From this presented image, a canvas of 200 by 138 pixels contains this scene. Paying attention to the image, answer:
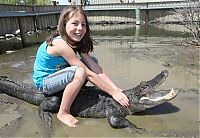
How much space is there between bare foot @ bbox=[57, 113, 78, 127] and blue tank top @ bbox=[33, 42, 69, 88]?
580mm

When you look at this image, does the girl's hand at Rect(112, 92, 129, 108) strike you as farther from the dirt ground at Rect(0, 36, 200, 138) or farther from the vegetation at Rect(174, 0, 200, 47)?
the vegetation at Rect(174, 0, 200, 47)

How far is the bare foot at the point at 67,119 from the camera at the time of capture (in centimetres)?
374

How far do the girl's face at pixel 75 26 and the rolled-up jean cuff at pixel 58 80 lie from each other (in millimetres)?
405

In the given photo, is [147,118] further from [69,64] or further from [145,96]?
[69,64]

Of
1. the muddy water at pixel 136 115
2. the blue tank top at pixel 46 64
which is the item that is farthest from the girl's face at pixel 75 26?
the muddy water at pixel 136 115

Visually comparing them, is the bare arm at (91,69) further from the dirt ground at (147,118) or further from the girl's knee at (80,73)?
the dirt ground at (147,118)

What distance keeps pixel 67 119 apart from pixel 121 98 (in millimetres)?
738

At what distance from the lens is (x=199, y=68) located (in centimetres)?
697

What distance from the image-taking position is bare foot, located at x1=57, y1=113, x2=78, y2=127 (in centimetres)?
374

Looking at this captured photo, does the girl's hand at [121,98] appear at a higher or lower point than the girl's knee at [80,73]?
lower

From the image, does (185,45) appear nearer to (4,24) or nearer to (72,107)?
(72,107)

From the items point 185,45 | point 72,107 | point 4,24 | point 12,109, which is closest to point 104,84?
point 72,107

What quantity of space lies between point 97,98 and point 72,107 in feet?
1.17

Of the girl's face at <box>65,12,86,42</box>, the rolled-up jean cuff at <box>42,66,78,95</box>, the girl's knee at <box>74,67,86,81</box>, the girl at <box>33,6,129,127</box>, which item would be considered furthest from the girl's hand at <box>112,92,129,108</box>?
the girl's face at <box>65,12,86,42</box>
